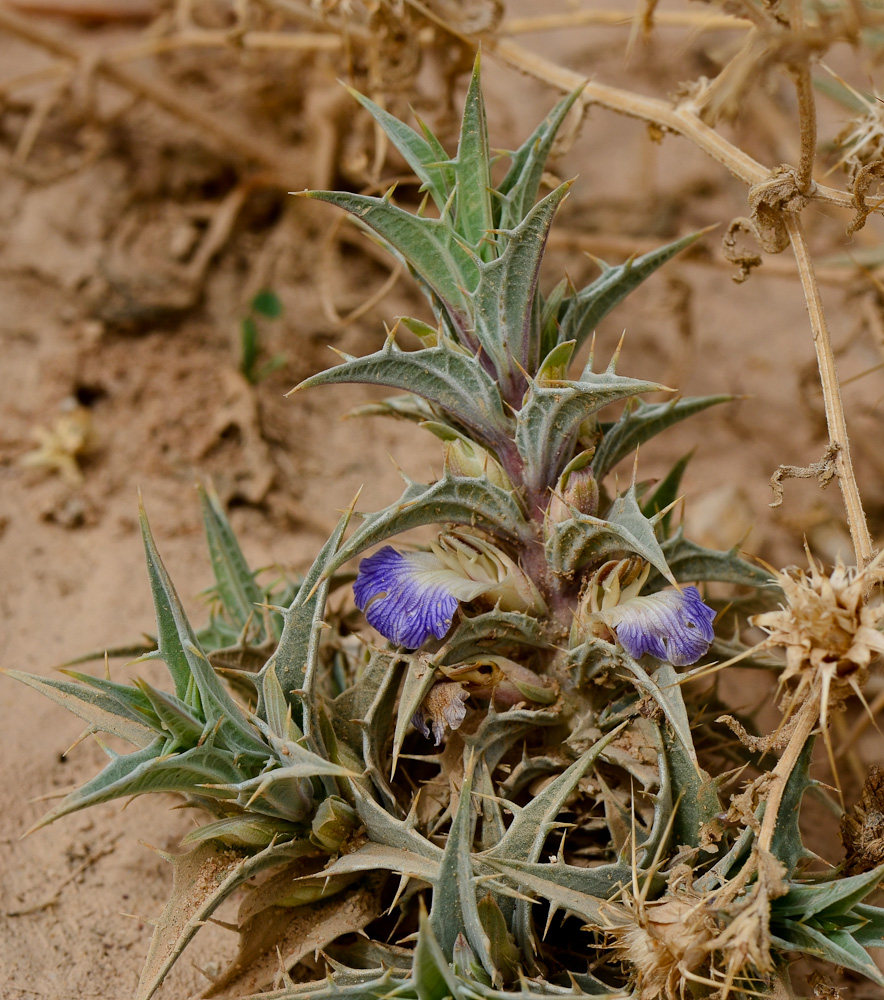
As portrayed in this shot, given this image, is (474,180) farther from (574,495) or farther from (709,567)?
(709,567)

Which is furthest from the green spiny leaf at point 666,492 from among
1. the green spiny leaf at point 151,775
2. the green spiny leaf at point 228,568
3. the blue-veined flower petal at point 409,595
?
the green spiny leaf at point 151,775

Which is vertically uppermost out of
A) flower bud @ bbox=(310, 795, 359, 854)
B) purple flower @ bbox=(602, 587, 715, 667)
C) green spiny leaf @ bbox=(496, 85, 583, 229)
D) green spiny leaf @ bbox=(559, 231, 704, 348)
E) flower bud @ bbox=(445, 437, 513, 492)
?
green spiny leaf @ bbox=(496, 85, 583, 229)

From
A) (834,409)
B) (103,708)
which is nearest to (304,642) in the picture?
(103,708)

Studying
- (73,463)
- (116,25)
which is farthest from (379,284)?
(116,25)

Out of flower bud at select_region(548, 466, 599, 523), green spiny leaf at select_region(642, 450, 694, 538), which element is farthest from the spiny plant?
green spiny leaf at select_region(642, 450, 694, 538)

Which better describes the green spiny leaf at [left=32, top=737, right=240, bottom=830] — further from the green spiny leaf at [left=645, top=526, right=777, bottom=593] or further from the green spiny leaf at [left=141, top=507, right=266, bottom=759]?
the green spiny leaf at [left=645, top=526, right=777, bottom=593]

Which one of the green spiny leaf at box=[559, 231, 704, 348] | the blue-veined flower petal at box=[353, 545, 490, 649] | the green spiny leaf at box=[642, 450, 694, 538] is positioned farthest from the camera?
the green spiny leaf at box=[642, 450, 694, 538]
